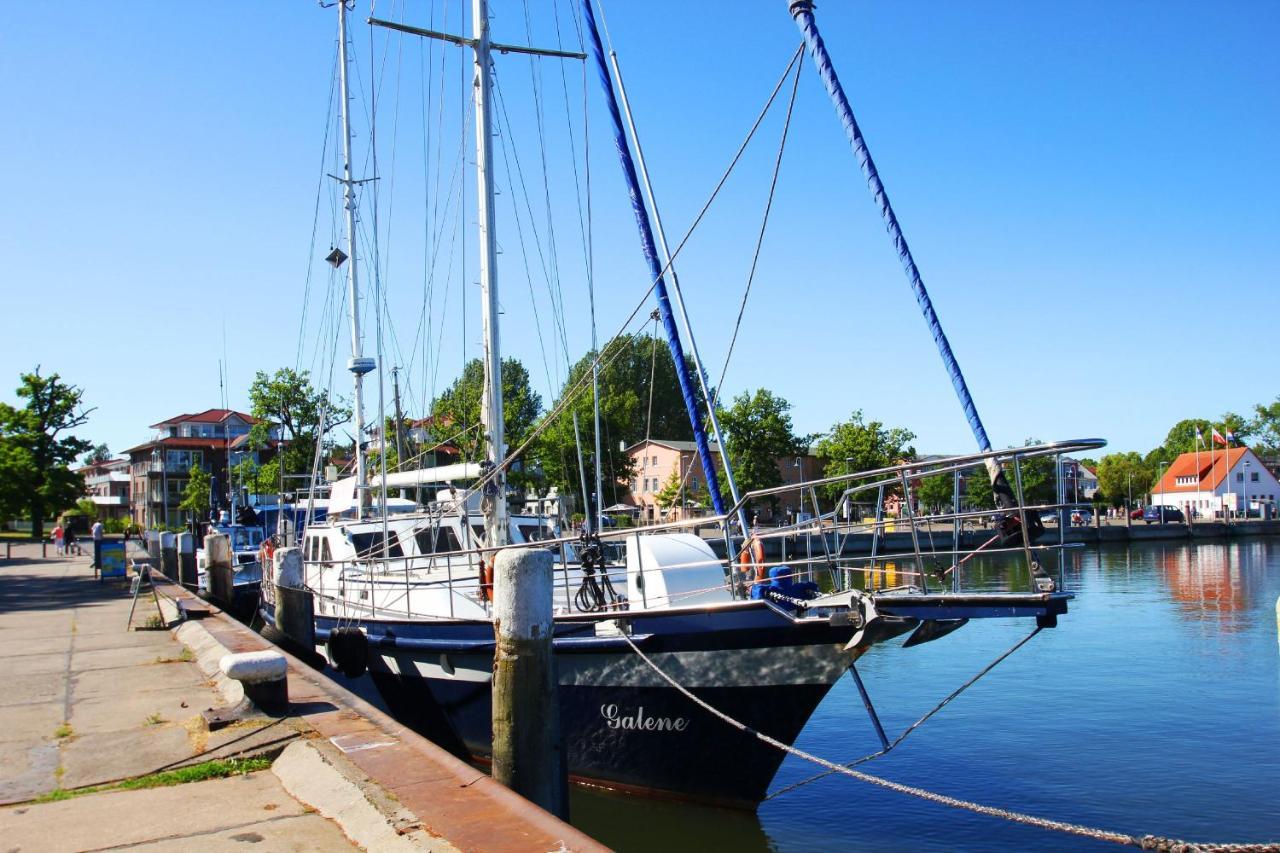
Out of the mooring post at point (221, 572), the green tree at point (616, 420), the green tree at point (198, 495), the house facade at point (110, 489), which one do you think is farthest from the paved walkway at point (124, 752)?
the house facade at point (110, 489)

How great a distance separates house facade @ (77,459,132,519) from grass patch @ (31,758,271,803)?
118 meters

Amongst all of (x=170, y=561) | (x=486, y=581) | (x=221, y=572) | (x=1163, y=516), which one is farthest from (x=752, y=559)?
(x=1163, y=516)

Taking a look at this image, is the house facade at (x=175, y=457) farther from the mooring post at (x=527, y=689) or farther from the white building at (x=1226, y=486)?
the white building at (x=1226, y=486)

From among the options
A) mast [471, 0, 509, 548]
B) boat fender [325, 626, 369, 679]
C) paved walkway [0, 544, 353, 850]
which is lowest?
boat fender [325, 626, 369, 679]

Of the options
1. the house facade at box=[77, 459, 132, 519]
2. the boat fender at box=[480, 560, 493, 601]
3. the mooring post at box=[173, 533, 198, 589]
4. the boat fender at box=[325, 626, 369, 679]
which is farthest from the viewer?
the house facade at box=[77, 459, 132, 519]

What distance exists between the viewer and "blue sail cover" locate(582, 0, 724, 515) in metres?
12.0

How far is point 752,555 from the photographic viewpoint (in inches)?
419

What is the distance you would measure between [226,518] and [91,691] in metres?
33.8

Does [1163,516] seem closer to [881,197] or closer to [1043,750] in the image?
[1043,750]

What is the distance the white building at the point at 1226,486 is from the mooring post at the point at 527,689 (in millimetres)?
100123

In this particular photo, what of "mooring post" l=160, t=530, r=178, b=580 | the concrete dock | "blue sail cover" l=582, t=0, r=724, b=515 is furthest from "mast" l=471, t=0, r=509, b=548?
"mooring post" l=160, t=530, r=178, b=580

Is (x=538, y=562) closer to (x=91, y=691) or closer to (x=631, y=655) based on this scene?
(x=631, y=655)

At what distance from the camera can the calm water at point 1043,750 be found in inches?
424

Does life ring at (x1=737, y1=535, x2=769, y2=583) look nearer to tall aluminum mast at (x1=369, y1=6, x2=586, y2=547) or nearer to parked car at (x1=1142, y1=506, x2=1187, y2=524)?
tall aluminum mast at (x1=369, y1=6, x2=586, y2=547)
